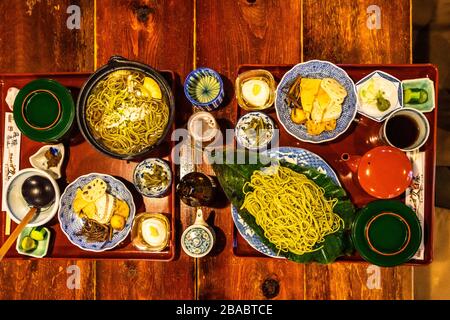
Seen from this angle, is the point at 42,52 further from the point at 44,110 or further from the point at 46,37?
the point at 44,110

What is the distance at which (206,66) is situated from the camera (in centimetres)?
227

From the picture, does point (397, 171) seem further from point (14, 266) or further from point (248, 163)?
point (14, 266)

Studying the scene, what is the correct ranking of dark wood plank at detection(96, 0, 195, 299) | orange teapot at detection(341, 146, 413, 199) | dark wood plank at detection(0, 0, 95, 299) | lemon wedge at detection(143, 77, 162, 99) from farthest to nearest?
1. dark wood plank at detection(0, 0, 95, 299)
2. dark wood plank at detection(96, 0, 195, 299)
3. lemon wedge at detection(143, 77, 162, 99)
4. orange teapot at detection(341, 146, 413, 199)

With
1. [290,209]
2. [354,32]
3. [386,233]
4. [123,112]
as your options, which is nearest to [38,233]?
[123,112]

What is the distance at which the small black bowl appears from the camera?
6.37 ft

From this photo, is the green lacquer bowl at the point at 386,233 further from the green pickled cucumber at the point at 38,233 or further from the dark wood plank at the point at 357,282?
the green pickled cucumber at the point at 38,233

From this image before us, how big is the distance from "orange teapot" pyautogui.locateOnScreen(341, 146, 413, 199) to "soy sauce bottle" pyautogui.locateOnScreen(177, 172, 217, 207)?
29.2 inches

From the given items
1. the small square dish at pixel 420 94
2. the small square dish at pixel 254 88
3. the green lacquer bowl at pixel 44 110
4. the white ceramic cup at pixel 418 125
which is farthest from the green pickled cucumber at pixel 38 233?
the small square dish at pixel 420 94

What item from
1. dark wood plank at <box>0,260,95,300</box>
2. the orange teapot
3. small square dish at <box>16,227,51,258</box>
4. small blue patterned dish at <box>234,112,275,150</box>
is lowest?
dark wood plank at <box>0,260,95,300</box>

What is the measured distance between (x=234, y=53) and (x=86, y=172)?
1051 millimetres

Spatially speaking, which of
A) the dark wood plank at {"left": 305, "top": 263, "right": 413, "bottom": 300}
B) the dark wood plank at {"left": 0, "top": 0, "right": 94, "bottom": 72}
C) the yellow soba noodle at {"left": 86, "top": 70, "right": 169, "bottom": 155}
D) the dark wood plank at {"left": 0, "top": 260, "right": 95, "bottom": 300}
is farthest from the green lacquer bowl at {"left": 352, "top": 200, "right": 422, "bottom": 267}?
the dark wood plank at {"left": 0, "top": 0, "right": 94, "bottom": 72}

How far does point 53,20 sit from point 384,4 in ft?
6.21

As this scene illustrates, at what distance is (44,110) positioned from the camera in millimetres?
2109

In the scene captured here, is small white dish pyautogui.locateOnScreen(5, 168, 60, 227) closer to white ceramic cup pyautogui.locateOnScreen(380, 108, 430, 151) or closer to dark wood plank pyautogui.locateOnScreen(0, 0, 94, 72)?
dark wood plank pyautogui.locateOnScreen(0, 0, 94, 72)
